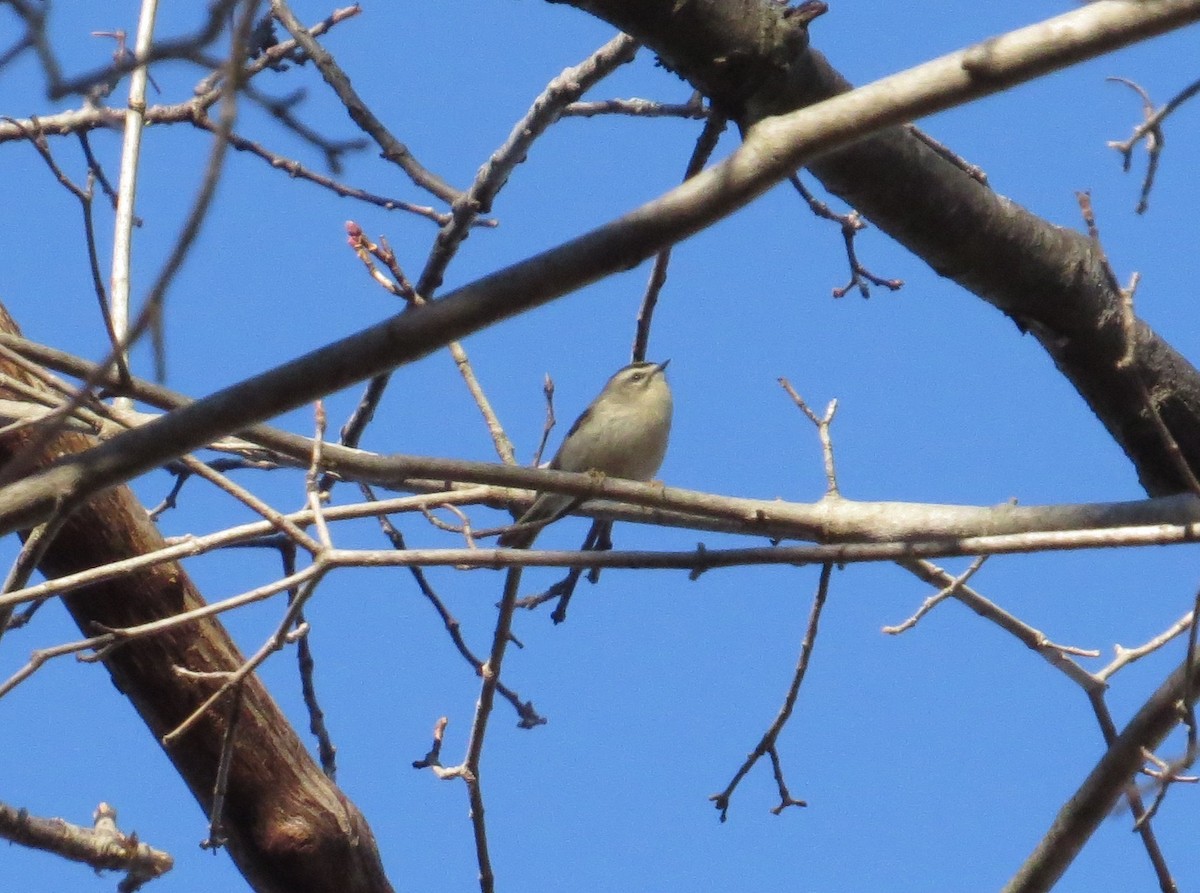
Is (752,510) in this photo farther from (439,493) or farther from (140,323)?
(140,323)

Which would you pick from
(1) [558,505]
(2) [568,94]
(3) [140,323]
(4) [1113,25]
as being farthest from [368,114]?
(3) [140,323]

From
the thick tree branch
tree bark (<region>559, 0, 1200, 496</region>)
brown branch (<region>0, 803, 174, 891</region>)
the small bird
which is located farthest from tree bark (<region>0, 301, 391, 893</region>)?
the small bird

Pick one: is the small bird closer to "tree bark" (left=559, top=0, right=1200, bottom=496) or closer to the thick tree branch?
"tree bark" (left=559, top=0, right=1200, bottom=496)

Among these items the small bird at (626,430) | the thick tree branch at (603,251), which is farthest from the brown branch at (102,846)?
the small bird at (626,430)

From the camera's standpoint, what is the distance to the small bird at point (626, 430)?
6.09 meters

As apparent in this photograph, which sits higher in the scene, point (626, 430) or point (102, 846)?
point (626, 430)

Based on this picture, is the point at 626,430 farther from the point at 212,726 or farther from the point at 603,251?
the point at 603,251

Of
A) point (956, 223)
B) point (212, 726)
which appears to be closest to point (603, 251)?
point (956, 223)

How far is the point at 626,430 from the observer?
6086 mm

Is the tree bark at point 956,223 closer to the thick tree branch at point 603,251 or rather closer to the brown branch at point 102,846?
the thick tree branch at point 603,251

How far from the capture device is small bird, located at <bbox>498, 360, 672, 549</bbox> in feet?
20.0

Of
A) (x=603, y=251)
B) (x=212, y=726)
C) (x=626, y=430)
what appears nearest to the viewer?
(x=603, y=251)

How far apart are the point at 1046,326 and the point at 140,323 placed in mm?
3006

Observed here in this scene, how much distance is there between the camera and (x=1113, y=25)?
2072 millimetres
